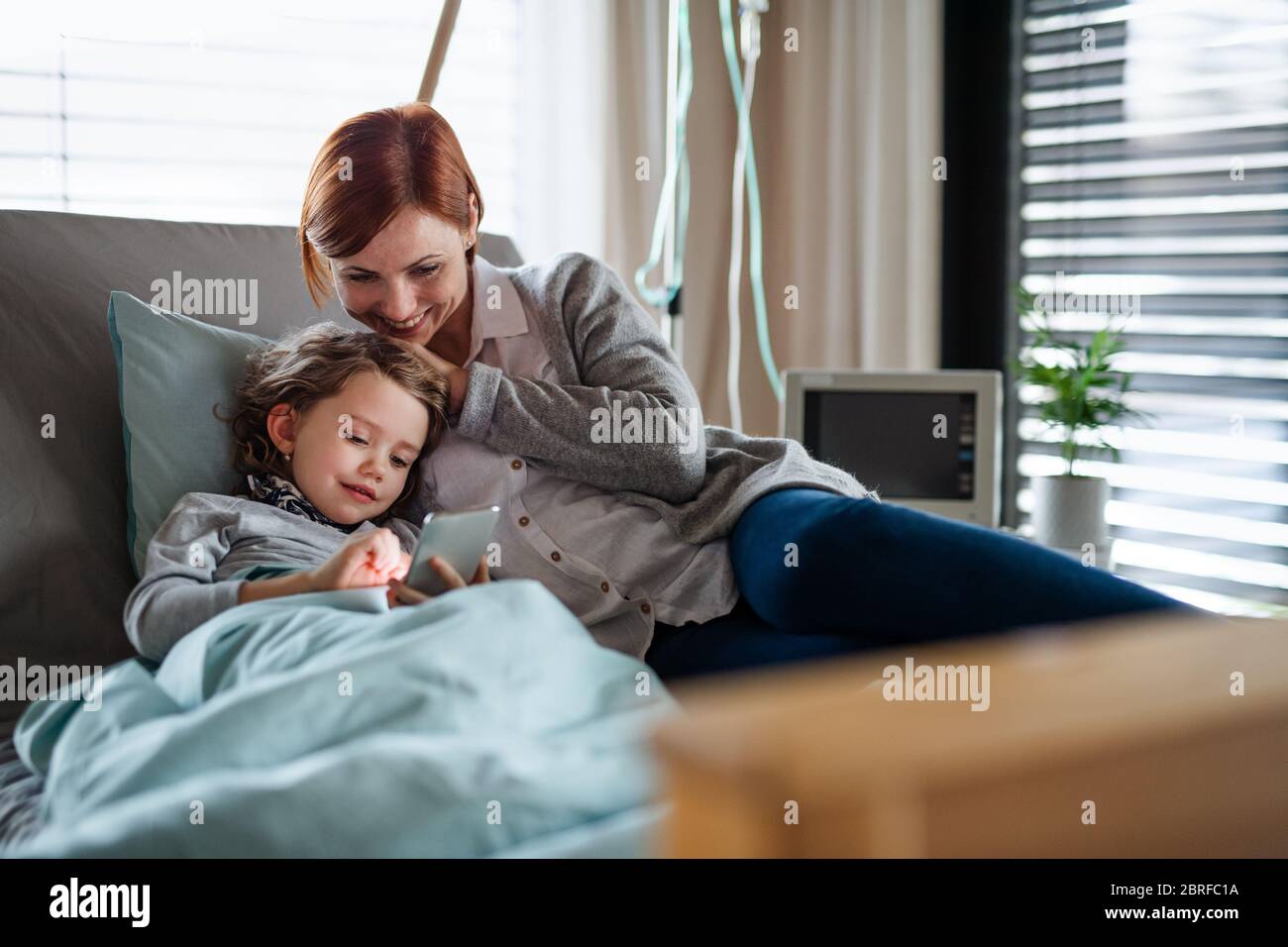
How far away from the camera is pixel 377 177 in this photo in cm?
137

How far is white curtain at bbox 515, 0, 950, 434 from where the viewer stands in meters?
2.60

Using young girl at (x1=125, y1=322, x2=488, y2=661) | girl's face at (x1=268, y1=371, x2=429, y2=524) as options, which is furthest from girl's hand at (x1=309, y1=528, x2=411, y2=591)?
girl's face at (x1=268, y1=371, x2=429, y2=524)

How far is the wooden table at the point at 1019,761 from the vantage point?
41 cm

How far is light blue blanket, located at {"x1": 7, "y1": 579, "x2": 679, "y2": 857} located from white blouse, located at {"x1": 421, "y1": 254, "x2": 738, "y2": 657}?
36 cm

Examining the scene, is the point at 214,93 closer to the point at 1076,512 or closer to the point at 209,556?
the point at 209,556

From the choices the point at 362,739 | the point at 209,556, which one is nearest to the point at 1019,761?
the point at 362,739

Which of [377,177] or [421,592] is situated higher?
[377,177]

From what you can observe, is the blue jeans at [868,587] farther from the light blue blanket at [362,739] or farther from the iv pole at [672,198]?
the iv pole at [672,198]

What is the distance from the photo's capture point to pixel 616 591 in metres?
1.36

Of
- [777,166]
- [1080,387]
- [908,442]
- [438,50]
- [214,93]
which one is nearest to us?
[438,50]

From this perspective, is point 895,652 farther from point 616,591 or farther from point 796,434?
point 796,434

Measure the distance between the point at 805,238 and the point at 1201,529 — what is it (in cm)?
103

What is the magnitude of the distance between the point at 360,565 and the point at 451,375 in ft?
1.18
